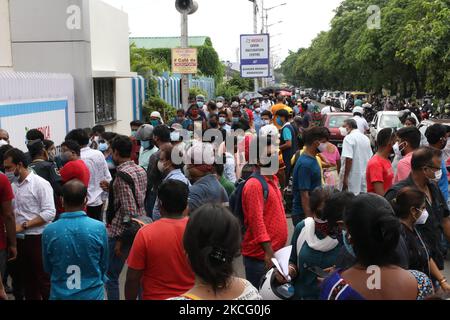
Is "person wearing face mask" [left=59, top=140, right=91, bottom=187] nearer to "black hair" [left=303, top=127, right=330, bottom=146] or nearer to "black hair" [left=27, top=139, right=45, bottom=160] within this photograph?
"black hair" [left=27, top=139, right=45, bottom=160]

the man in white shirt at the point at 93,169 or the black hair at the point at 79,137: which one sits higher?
the black hair at the point at 79,137

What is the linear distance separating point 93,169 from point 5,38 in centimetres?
885

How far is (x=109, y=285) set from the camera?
5.54m

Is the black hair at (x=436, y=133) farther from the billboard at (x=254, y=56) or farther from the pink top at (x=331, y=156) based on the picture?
the billboard at (x=254, y=56)

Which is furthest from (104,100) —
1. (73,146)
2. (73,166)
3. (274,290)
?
(274,290)

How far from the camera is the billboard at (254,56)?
25.0 metres

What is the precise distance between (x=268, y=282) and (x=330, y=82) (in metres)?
74.6

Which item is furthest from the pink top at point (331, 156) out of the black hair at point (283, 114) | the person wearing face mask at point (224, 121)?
the black hair at point (283, 114)

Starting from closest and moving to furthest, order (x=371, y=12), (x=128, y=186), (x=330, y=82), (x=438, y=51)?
(x=128, y=186)
(x=438, y=51)
(x=371, y=12)
(x=330, y=82)

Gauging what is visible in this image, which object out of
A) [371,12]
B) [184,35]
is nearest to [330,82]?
[371,12]

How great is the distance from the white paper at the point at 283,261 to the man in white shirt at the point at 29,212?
2.52 metres

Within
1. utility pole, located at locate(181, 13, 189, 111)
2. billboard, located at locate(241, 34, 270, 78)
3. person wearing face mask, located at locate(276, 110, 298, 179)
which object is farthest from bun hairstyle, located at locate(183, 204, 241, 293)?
billboard, located at locate(241, 34, 270, 78)

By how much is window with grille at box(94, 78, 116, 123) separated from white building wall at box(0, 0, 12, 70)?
253 centimetres
